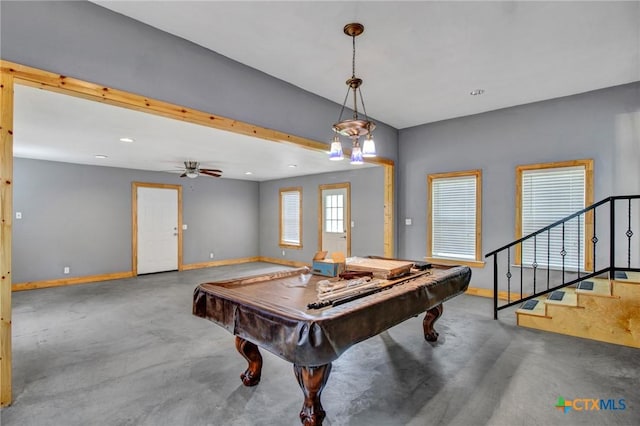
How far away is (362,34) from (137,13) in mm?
1881

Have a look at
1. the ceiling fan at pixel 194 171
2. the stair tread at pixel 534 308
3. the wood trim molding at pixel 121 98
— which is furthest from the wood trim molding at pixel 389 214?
the ceiling fan at pixel 194 171

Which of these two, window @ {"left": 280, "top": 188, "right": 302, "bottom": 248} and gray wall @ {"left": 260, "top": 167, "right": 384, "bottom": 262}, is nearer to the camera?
gray wall @ {"left": 260, "top": 167, "right": 384, "bottom": 262}

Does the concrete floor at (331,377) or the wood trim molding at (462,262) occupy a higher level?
the wood trim molding at (462,262)

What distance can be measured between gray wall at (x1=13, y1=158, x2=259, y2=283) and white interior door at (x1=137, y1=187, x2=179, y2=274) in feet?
0.79

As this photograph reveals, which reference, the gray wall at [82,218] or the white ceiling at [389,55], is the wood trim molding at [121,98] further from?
the gray wall at [82,218]

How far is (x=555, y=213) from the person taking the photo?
4473mm

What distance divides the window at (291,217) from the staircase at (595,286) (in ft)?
16.6

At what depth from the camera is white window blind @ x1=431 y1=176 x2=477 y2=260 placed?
5.26 m

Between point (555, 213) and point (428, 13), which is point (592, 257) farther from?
point (428, 13)

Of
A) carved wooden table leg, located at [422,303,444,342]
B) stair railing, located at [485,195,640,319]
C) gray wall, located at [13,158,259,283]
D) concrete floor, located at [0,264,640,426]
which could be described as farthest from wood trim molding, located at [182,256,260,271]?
stair railing, located at [485,195,640,319]

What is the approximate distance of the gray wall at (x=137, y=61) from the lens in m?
2.22

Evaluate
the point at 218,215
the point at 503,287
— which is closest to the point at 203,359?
the point at 503,287

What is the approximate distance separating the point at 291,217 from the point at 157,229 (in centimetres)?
332

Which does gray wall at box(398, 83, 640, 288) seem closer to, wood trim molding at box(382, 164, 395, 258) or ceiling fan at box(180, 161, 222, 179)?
wood trim molding at box(382, 164, 395, 258)
